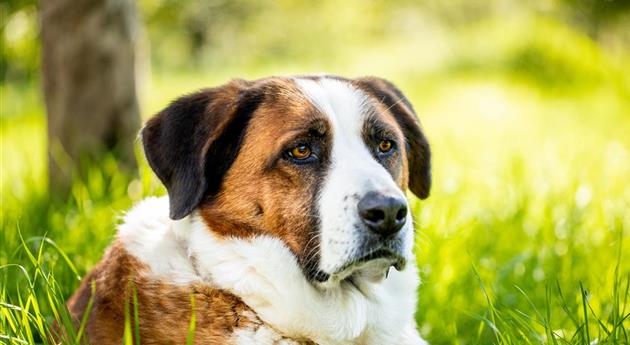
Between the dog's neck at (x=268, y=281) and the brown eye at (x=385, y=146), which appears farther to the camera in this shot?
the brown eye at (x=385, y=146)

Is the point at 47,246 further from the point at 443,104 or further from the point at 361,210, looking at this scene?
the point at 443,104

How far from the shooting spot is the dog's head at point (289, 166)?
3.03 m

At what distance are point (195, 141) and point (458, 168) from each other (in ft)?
16.6

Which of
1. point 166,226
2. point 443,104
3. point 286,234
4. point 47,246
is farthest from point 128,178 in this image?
point 443,104

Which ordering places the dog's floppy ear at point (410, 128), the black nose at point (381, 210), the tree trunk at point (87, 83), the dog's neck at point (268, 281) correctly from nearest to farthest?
the black nose at point (381, 210), the dog's neck at point (268, 281), the dog's floppy ear at point (410, 128), the tree trunk at point (87, 83)

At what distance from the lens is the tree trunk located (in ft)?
19.6

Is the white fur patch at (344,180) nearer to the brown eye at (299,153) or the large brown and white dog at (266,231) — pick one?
the large brown and white dog at (266,231)

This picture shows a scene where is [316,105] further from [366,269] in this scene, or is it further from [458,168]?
[458,168]

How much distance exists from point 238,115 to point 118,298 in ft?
2.90

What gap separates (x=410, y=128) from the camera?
3.83 m

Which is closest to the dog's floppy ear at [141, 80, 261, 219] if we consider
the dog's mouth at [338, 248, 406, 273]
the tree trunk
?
the dog's mouth at [338, 248, 406, 273]

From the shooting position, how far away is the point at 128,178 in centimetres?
617

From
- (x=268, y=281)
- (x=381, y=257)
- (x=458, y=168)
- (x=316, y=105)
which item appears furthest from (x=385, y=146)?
(x=458, y=168)

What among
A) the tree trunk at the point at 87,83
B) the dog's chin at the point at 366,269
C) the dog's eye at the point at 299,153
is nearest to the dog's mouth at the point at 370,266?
the dog's chin at the point at 366,269
